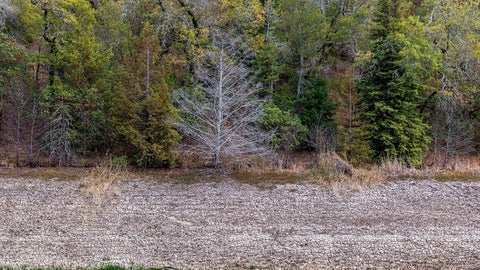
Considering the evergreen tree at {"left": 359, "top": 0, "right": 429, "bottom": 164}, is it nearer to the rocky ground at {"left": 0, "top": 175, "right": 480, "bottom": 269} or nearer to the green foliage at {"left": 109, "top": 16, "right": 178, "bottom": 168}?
the rocky ground at {"left": 0, "top": 175, "right": 480, "bottom": 269}

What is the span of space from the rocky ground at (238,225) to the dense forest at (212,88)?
7.95 ft

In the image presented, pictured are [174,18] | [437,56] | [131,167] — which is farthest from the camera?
[174,18]

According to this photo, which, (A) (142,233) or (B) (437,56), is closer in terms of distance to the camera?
(A) (142,233)

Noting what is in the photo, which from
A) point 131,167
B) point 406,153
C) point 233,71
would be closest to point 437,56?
point 406,153

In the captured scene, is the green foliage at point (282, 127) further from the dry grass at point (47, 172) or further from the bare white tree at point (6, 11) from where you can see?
the bare white tree at point (6, 11)

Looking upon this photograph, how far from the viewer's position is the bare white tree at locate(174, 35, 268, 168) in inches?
576

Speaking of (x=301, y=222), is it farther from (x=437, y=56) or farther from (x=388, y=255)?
(x=437, y=56)

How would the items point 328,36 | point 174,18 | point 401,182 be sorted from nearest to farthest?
point 401,182
point 174,18
point 328,36

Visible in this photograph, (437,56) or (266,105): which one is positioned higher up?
(437,56)

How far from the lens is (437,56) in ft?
54.5

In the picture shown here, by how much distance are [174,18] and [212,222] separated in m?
9.90

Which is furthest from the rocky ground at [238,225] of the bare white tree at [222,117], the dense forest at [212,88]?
the dense forest at [212,88]

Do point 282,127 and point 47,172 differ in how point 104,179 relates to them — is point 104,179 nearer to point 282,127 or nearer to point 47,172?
point 47,172

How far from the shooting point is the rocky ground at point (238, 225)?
9.56 meters
